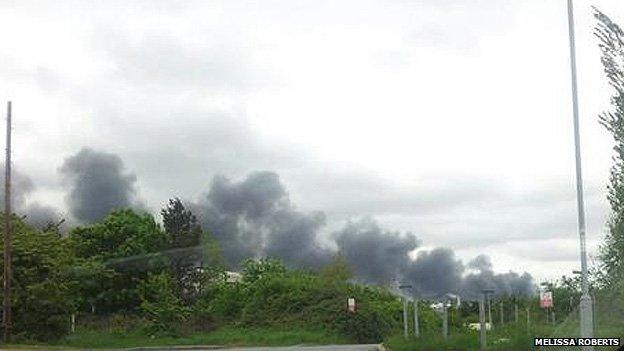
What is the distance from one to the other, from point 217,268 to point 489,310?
67.3 ft

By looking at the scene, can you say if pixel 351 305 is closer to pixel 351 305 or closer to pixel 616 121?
pixel 351 305

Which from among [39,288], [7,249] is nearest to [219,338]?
[39,288]

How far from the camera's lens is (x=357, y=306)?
5531 cm

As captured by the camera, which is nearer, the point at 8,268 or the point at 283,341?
the point at 8,268

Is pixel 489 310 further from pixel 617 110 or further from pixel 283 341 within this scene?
pixel 617 110

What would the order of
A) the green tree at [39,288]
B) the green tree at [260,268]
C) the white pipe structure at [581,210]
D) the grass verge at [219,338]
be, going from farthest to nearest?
1. the green tree at [260,268]
2. the grass verge at [219,338]
3. the green tree at [39,288]
4. the white pipe structure at [581,210]

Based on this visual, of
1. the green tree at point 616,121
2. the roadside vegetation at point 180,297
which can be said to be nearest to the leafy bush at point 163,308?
the roadside vegetation at point 180,297

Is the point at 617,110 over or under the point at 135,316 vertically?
over

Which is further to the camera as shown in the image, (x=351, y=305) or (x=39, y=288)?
(x=351, y=305)

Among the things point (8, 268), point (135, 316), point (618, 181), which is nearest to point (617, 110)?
point (618, 181)

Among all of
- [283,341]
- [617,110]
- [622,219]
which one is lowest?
[283,341]

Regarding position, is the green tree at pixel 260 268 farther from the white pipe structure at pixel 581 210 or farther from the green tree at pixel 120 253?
the white pipe structure at pixel 581 210

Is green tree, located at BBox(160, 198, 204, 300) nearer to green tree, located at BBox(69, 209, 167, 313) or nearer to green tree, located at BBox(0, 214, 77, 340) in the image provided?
green tree, located at BBox(69, 209, 167, 313)

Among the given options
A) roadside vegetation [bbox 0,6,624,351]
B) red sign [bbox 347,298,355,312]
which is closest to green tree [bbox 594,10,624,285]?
roadside vegetation [bbox 0,6,624,351]
